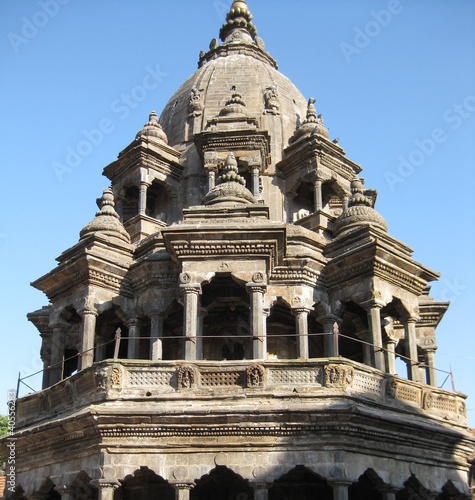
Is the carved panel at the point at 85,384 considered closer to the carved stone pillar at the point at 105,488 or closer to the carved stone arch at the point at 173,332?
the carved stone pillar at the point at 105,488

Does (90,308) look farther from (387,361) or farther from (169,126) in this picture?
(169,126)

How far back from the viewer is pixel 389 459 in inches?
626

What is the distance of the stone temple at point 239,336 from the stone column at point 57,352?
2.6 inches

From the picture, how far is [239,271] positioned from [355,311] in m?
5.63

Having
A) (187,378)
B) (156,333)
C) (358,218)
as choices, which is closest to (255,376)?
(187,378)

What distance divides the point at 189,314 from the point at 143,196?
955 cm

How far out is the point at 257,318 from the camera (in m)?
17.5

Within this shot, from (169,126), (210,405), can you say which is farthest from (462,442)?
(169,126)

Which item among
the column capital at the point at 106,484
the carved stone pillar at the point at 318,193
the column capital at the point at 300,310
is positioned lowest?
the column capital at the point at 106,484

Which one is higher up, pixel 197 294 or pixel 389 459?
pixel 197 294

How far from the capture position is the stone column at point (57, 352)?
20.4 meters

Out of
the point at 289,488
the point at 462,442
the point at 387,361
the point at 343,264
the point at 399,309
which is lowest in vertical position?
the point at 289,488

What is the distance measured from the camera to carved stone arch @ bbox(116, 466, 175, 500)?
1762 centimetres

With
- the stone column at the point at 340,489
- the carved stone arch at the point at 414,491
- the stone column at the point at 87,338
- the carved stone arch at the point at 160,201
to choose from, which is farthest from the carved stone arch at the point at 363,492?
the carved stone arch at the point at 160,201
